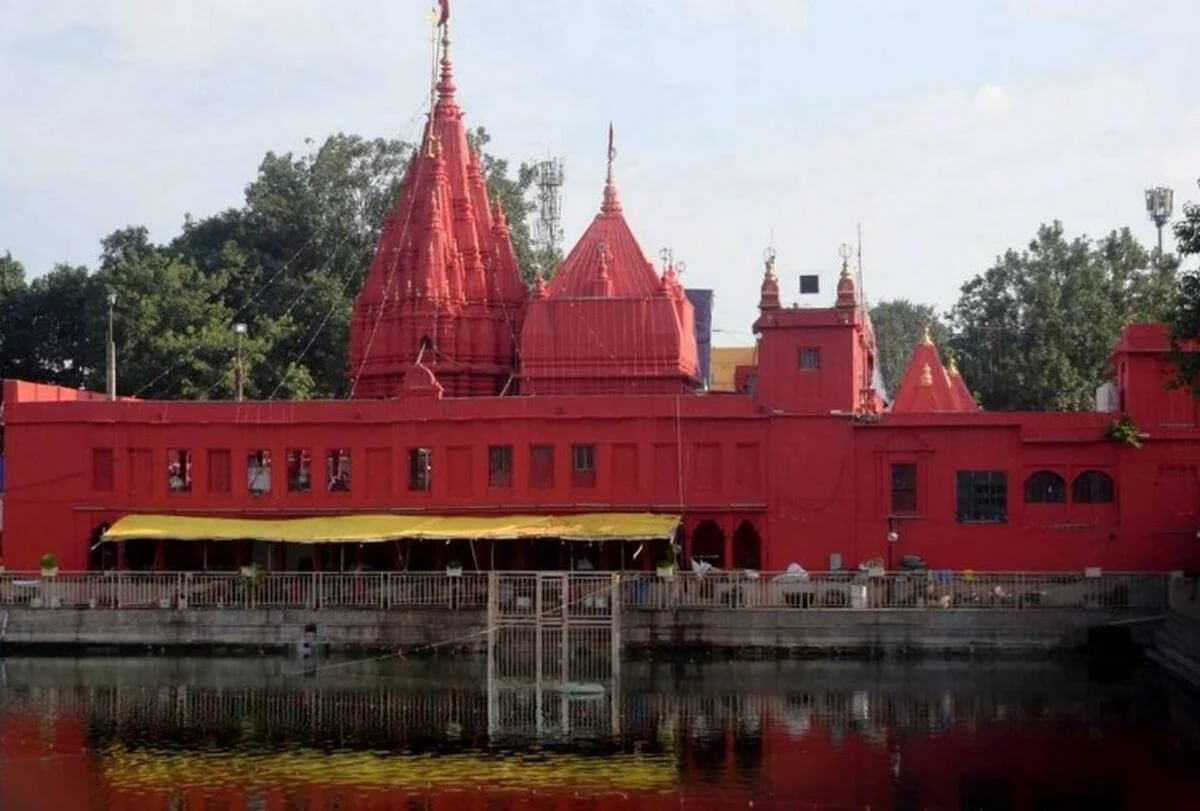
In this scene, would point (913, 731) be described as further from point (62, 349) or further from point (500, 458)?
point (62, 349)

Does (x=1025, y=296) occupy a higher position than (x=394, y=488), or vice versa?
(x=1025, y=296)

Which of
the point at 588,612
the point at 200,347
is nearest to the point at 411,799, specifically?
the point at 588,612

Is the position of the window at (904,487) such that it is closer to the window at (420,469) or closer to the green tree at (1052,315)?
the window at (420,469)

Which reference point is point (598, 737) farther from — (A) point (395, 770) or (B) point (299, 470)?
(B) point (299, 470)

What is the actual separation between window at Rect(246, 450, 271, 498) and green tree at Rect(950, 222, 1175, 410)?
107 ft

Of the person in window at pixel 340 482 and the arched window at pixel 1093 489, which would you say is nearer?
the arched window at pixel 1093 489

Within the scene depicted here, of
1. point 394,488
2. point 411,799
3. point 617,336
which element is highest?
point 617,336

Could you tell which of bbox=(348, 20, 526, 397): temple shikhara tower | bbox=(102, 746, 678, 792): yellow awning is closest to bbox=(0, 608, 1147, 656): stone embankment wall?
bbox=(348, 20, 526, 397): temple shikhara tower

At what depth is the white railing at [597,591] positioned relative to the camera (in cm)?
4281

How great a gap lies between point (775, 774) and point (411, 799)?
5.99 meters

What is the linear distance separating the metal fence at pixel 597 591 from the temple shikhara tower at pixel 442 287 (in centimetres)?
896

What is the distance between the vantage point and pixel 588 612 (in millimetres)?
42531

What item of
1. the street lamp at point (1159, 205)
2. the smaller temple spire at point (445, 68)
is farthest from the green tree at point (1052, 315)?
the smaller temple spire at point (445, 68)

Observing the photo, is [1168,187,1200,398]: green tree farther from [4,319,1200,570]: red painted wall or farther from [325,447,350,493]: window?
[325,447,350,493]: window
